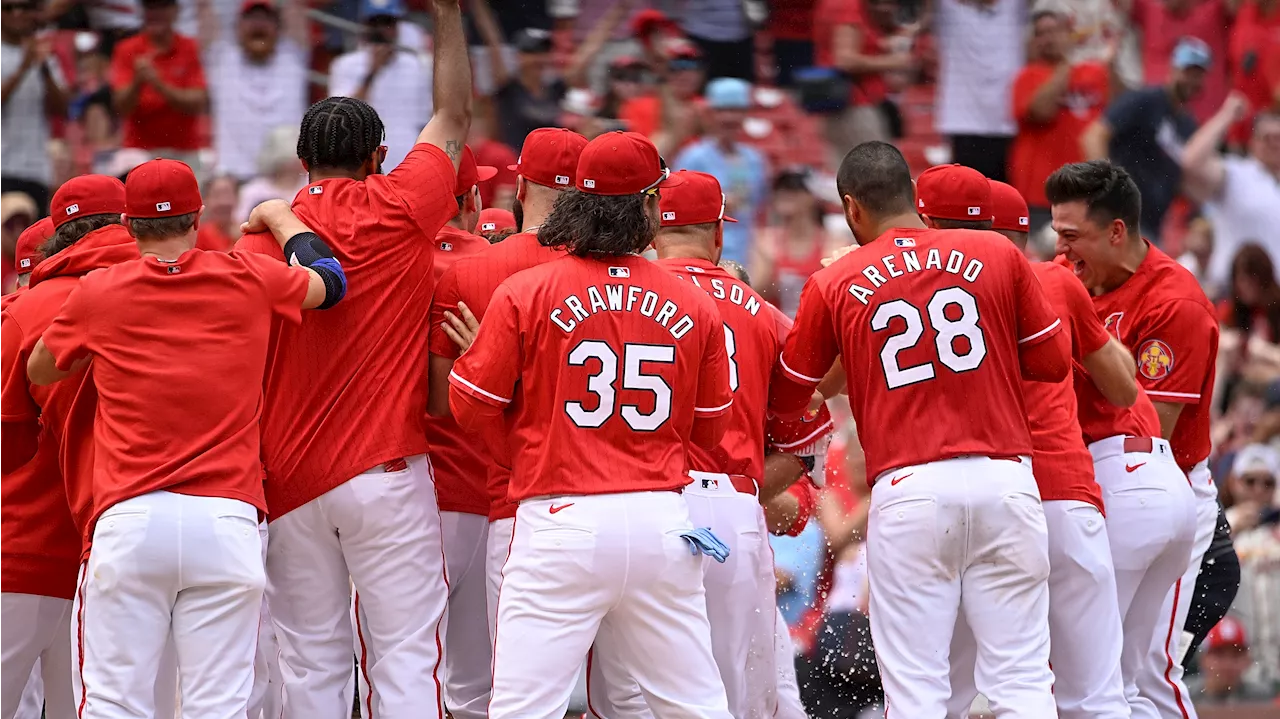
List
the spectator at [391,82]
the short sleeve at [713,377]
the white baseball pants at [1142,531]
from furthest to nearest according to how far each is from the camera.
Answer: the spectator at [391,82], the white baseball pants at [1142,531], the short sleeve at [713,377]

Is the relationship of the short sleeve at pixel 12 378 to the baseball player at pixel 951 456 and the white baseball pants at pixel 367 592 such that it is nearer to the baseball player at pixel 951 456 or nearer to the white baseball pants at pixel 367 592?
the white baseball pants at pixel 367 592

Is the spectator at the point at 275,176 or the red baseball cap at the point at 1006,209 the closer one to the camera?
the red baseball cap at the point at 1006,209

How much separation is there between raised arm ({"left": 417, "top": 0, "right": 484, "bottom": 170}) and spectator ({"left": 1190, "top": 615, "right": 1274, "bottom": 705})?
5.73 metres

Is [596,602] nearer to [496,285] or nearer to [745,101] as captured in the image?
[496,285]

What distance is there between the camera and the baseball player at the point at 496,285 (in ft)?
17.6

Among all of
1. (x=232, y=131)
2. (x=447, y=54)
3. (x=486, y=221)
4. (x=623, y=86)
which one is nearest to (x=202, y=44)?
(x=232, y=131)

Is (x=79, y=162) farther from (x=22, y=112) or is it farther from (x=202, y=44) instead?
(x=202, y=44)

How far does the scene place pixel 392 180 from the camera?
17.7 ft

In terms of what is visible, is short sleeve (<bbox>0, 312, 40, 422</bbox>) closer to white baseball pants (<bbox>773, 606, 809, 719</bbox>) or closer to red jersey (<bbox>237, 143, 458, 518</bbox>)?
red jersey (<bbox>237, 143, 458, 518</bbox>)

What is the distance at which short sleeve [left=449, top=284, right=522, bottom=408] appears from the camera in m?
4.86

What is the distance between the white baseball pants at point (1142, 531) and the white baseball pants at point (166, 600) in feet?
10.7

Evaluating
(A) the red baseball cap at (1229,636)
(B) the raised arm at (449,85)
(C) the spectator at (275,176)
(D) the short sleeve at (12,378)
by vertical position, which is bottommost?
(A) the red baseball cap at (1229,636)

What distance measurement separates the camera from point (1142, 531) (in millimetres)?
6109

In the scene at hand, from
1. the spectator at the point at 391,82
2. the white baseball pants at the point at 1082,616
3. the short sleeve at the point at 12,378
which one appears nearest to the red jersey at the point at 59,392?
the short sleeve at the point at 12,378
